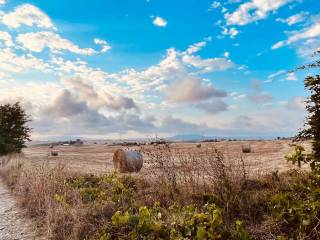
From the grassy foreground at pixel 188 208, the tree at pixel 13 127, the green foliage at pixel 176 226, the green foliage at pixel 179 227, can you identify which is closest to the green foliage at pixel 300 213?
the grassy foreground at pixel 188 208

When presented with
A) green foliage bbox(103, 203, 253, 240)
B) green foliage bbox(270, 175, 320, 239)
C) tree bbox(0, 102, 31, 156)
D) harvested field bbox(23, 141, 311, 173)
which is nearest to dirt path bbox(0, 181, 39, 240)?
green foliage bbox(103, 203, 253, 240)

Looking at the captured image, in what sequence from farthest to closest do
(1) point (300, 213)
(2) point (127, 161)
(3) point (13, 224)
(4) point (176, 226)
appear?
(2) point (127, 161) → (3) point (13, 224) → (4) point (176, 226) → (1) point (300, 213)

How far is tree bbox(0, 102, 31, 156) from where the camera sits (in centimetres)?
4106

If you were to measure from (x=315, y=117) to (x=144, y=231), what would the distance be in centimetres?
347

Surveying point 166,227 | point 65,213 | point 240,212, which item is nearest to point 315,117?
point 240,212

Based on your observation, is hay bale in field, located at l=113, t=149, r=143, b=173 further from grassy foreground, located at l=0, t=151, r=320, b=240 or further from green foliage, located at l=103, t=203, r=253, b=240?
green foliage, located at l=103, t=203, r=253, b=240

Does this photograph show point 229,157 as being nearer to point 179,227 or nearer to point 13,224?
point 179,227

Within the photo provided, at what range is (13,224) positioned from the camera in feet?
31.6

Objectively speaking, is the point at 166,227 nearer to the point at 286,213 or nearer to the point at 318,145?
the point at 286,213

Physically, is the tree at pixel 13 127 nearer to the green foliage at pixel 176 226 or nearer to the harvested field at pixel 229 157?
the harvested field at pixel 229 157

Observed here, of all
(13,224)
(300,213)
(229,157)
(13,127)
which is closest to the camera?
(300,213)

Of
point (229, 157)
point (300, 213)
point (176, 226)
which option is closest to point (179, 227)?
point (176, 226)

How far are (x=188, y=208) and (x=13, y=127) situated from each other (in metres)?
39.4

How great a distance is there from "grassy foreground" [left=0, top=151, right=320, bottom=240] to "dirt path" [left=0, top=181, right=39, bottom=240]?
319 mm
